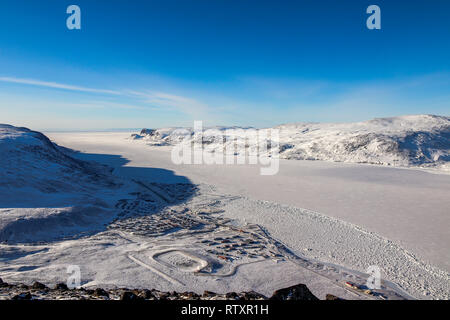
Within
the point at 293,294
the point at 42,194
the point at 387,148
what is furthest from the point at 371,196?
the point at 387,148

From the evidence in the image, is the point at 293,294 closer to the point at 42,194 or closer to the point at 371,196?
the point at 42,194

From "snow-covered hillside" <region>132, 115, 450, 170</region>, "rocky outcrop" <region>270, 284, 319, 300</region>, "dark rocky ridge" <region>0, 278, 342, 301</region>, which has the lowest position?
"dark rocky ridge" <region>0, 278, 342, 301</region>

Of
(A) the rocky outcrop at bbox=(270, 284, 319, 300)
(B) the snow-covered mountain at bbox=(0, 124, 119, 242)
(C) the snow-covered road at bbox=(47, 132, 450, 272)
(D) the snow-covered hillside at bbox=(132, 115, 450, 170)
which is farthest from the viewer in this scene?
(D) the snow-covered hillside at bbox=(132, 115, 450, 170)

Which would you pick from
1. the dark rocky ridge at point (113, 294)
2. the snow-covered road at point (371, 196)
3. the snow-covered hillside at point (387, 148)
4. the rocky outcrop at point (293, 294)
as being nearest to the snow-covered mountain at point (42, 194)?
the dark rocky ridge at point (113, 294)

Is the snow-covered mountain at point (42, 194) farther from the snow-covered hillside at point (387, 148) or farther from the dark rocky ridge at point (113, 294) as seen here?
the snow-covered hillside at point (387, 148)

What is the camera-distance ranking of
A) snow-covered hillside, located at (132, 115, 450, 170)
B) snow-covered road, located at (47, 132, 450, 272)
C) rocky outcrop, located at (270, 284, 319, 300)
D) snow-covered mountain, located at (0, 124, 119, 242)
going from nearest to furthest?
rocky outcrop, located at (270, 284, 319, 300) < snow-covered mountain, located at (0, 124, 119, 242) < snow-covered road, located at (47, 132, 450, 272) < snow-covered hillside, located at (132, 115, 450, 170)

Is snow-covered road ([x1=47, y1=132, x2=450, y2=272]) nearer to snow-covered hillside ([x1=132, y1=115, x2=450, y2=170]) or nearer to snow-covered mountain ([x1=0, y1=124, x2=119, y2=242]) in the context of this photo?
snow-covered mountain ([x1=0, y1=124, x2=119, y2=242])

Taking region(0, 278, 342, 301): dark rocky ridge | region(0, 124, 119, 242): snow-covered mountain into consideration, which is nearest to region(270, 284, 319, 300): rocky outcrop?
region(0, 278, 342, 301): dark rocky ridge

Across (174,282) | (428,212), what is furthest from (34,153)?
(428,212)
